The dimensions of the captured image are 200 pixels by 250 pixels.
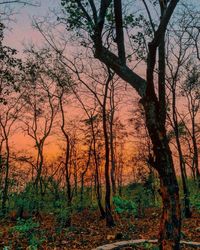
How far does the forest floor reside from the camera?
13688 millimetres

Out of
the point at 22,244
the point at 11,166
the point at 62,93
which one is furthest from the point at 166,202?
the point at 11,166

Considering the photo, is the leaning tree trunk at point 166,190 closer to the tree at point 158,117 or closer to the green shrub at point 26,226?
the tree at point 158,117

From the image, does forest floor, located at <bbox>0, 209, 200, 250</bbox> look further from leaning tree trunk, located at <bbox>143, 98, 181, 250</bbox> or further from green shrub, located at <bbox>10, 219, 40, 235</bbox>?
leaning tree trunk, located at <bbox>143, 98, 181, 250</bbox>

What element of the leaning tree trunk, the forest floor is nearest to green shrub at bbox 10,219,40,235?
the forest floor

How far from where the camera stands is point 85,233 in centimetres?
1769

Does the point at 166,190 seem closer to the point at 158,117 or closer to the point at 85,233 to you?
the point at 158,117

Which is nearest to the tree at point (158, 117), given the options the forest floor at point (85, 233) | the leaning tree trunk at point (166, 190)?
the leaning tree trunk at point (166, 190)

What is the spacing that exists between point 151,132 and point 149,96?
0.79 metres

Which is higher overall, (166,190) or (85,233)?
(166,190)

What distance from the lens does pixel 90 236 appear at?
16.7 metres

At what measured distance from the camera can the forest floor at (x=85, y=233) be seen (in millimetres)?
13688

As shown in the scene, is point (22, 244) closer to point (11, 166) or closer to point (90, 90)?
point (90, 90)

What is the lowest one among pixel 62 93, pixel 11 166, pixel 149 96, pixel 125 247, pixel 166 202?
pixel 125 247

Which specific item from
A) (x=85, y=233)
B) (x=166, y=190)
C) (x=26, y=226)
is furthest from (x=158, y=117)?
(x=85, y=233)
